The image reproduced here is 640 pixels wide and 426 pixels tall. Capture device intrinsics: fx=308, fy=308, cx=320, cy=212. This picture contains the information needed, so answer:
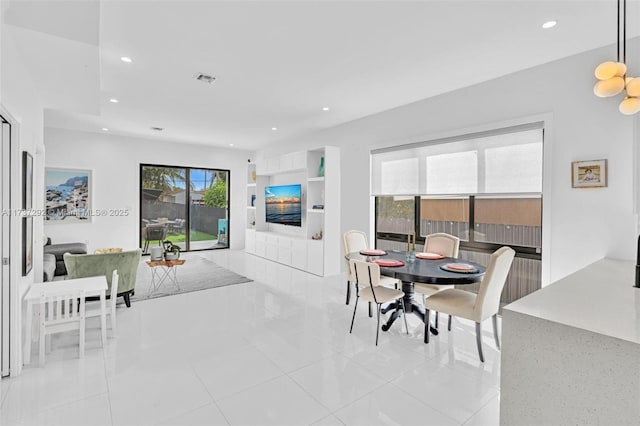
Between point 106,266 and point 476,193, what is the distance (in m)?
4.59

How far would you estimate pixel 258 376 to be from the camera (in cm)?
244

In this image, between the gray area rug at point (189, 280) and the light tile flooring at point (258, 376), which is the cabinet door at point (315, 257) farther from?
the light tile flooring at point (258, 376)

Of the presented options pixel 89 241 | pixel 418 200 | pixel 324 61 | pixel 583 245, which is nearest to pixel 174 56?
pixel 324 61

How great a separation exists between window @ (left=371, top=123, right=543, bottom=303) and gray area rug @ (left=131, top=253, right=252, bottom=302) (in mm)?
2933

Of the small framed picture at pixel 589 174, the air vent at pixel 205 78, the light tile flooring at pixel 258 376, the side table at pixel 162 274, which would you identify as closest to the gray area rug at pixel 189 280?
the side table at pixel 162 274

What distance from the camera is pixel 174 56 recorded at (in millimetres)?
3193

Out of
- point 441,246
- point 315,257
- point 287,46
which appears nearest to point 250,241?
point 315,257

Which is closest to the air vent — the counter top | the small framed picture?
the counter top

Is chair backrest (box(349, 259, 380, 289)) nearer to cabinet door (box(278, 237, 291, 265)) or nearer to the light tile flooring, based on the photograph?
the light tile flooring

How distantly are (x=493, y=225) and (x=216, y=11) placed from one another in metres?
3.77

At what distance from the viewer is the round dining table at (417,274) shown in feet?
9.04

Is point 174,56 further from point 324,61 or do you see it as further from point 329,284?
point 329,284

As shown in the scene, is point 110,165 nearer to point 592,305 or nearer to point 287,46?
point 287,46

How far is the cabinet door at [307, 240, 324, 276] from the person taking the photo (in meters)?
5.74
